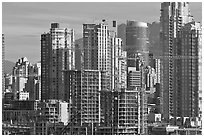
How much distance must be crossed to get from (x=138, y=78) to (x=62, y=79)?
3.30ft

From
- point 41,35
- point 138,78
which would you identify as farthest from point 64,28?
point 138,78

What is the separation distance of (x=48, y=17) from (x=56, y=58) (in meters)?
1.11

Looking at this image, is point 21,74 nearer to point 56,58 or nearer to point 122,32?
point 56,58

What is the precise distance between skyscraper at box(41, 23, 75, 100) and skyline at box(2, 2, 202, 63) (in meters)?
0.14

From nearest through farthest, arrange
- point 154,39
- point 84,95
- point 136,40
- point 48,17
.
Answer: point 48,17
point 84,95
point 154,39
point 136,40

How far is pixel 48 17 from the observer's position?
5.16 metres

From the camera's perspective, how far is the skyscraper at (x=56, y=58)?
18.7ft

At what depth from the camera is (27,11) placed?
4.76 meters

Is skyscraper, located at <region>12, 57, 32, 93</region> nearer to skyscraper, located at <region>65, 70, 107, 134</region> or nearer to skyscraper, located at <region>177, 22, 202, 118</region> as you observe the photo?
skyscraper, located at <region>65, 70, 107, 134</region>

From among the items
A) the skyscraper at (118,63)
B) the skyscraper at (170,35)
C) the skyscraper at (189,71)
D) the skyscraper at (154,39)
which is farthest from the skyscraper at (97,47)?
the skyscraper at (189,71)

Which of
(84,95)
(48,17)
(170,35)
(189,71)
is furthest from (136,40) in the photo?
(48,17)

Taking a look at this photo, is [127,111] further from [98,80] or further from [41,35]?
[41,35]

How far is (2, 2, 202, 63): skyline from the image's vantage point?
475cm

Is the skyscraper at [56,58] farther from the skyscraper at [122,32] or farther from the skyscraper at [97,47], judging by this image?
the skyscraper at [122,32]
